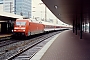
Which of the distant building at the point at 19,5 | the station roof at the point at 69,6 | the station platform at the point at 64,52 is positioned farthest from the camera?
the distant building at the point at 19,5

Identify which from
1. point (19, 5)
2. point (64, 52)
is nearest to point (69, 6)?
point (64, 52)

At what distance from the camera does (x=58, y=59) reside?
908 centimetres

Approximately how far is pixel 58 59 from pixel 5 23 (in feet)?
128

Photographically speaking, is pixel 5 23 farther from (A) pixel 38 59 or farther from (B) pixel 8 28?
(A) pixel 38 59

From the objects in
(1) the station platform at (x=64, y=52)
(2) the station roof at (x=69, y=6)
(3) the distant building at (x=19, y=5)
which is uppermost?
(3) the distant building at (x=19, y=5)

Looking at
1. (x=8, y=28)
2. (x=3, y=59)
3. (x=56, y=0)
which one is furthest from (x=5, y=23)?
(x=3, y=59)

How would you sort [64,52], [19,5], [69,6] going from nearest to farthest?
[64,52] → [69,6] → [19,5]

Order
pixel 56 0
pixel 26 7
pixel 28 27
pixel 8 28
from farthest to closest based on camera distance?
pixel 26 7 → pixel 8 28 → pixel 28 27 → pixel 56 0

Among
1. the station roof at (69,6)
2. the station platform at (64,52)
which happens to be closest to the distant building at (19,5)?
the station roof at (69,6)

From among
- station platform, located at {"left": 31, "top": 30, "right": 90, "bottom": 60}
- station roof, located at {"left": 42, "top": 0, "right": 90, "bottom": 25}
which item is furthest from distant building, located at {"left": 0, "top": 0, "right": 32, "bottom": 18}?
station platform, located at {"left": 31, "top": 30, "right": 90, "bottom": 60}

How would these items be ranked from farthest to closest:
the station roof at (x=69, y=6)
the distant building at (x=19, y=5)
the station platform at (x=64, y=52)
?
the distant building at (x=19, y=5), the station roof at (x=69, y=6), the station platform at (x=64, y=52)

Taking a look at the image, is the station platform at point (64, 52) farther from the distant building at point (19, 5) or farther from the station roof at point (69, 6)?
the distant building at point (19, 5)

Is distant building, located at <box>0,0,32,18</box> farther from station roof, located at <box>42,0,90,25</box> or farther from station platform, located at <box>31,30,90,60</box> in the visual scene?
station platform, located at <box>31,30,90,60</box>

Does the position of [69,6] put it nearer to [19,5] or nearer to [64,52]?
[64,52]
